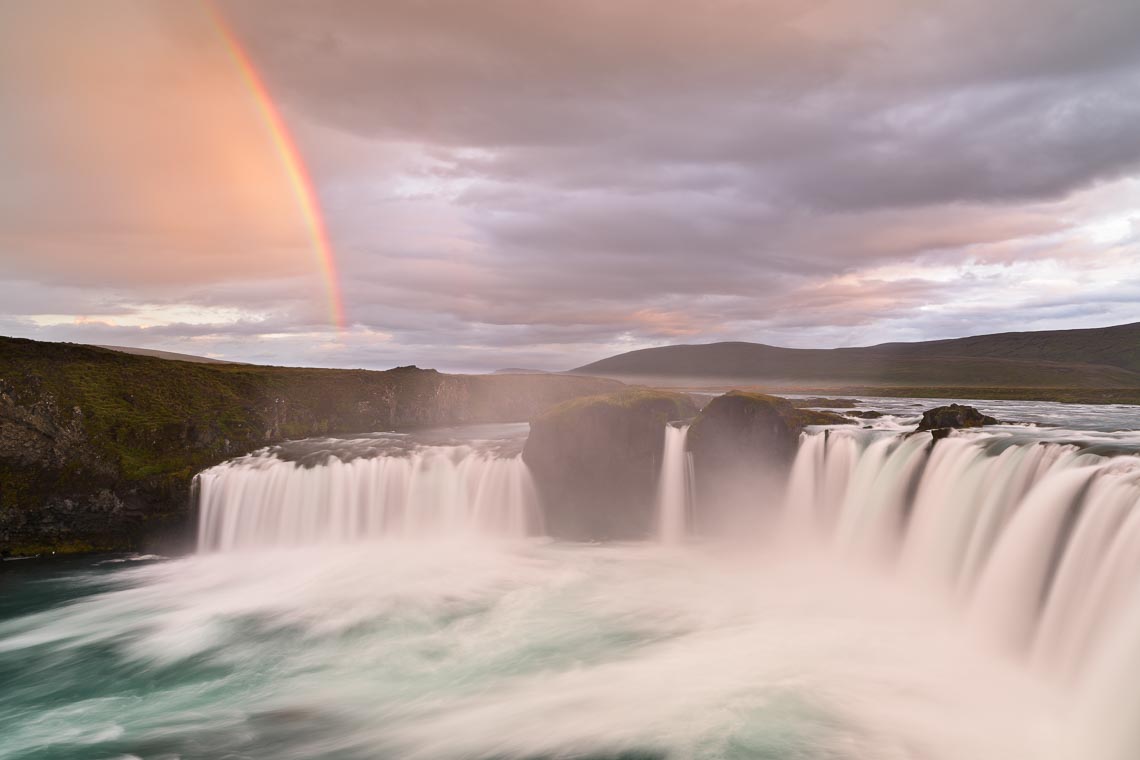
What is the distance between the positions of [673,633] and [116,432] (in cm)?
2965

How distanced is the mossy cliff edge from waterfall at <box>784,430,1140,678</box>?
29883mm

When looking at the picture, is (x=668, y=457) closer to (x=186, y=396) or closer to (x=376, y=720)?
(x=376, y=720)

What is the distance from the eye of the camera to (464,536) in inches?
1148

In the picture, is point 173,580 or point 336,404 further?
point 336,404

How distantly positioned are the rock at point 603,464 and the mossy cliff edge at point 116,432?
18.4m

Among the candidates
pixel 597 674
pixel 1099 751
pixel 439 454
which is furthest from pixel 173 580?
pixel 1099 751

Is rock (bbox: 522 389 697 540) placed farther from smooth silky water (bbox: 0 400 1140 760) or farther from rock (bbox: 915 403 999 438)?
rock (bbox: 915 403 999 438)

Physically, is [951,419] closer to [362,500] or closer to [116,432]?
[362,500]

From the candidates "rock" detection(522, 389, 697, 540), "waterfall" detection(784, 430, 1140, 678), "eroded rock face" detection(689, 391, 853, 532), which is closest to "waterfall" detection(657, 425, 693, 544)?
"rock" detection(522, 389, 697, 540)

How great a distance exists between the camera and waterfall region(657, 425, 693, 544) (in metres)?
27.6

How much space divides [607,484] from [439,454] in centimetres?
970

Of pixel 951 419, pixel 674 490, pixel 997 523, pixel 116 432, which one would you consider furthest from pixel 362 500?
pixel 951 419

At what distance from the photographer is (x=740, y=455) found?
26625 millimetres

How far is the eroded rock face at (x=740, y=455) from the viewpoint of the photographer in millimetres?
26156
